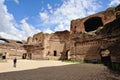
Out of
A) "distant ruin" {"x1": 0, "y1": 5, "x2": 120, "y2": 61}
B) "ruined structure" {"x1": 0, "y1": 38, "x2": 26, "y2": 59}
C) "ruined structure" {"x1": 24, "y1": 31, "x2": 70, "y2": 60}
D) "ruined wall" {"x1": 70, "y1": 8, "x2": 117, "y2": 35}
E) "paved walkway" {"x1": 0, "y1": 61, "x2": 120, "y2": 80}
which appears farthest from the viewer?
"ruined structure" {"x1": 24, "y1": 31, "x2": 70, "y2": 60}

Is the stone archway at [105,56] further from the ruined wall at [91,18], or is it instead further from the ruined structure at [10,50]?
the ruined structure at [10,50]

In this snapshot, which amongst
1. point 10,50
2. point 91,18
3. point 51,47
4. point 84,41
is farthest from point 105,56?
point 10,50

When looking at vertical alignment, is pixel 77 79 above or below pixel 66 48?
below

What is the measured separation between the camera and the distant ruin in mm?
18991

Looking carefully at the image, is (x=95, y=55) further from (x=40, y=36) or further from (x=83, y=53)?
(x=40, y=36)

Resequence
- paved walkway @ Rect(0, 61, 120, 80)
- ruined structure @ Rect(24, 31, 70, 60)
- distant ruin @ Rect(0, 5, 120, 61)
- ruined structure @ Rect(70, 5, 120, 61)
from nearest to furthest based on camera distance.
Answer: paved walkway @ Rect(0, 61, 120, 80) → distant ruin @ Rect(0, 5, 120, 61) → ruined structure @ Rect(70, 5, 120, 61) → ruined structure @ Rect(24, 31, 70, 60)

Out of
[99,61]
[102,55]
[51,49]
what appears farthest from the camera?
[51,49]

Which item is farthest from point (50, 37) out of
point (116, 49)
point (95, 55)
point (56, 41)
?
point (116, 49)

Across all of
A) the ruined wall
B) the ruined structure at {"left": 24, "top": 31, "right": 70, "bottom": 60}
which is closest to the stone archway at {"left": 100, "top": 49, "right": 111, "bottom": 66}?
the ruined wall

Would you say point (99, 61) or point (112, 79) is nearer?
point (112, 79)

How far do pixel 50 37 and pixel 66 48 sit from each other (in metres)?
5.66

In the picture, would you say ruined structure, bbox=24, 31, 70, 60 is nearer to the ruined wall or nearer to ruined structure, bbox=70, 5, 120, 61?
the ruined wall

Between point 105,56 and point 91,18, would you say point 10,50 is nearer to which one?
point 91,18

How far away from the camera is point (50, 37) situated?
136ft
